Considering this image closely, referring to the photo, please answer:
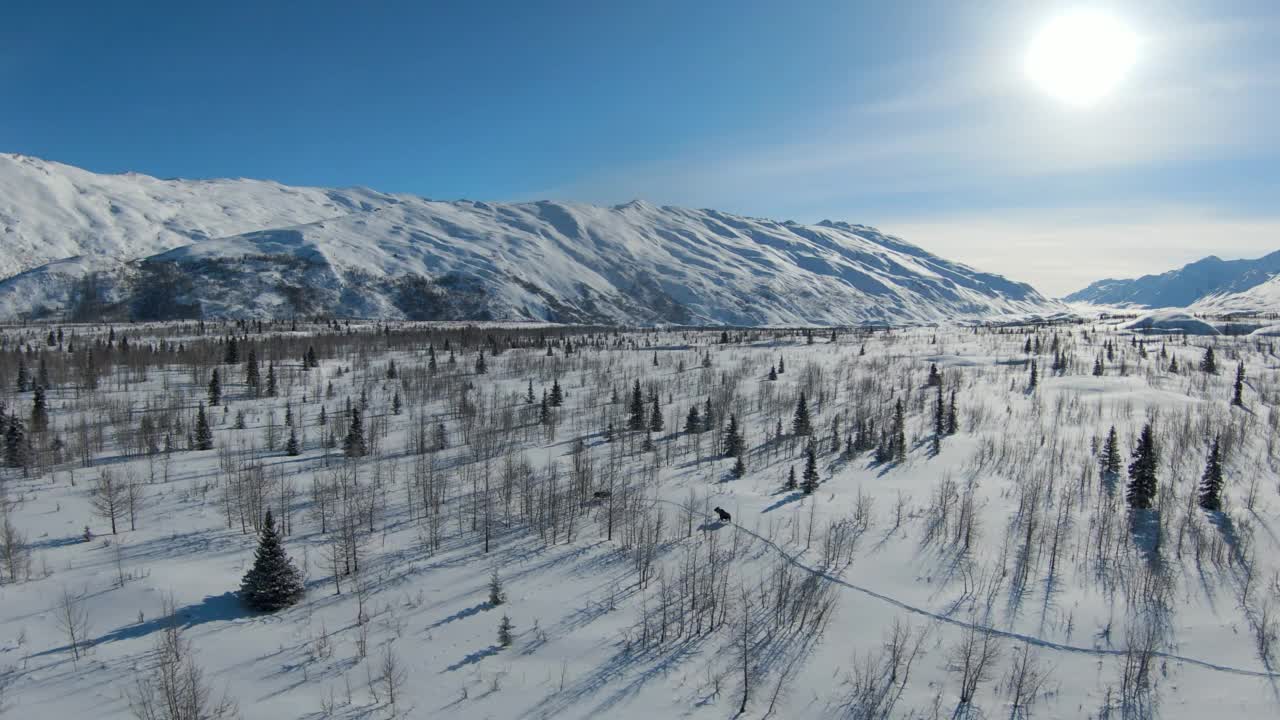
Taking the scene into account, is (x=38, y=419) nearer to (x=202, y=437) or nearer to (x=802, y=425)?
(x=202, y=437)

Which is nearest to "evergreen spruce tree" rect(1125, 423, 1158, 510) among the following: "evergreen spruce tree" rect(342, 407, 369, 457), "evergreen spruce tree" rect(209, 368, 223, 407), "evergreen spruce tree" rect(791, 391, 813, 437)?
"evergreen spruce tree" rect(791, 391, 813, 437)

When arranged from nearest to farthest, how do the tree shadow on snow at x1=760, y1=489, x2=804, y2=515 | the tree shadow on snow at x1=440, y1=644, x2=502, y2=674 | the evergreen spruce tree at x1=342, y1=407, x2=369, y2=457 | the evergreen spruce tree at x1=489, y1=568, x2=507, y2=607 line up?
the tree shadow on snow at x1=440, y1=644, x2=502, y2=674
the evergreen spruce tree at x1=489, y1=568, x2=507, y2=607
the tree shadow on snow at x1=760, y1=489, x2=804, y2=515
the evergreen spruce tree at x1=342, y1=407, x2=369, y2=457

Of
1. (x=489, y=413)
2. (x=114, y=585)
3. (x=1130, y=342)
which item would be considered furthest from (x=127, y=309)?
(x=1130, y=342)

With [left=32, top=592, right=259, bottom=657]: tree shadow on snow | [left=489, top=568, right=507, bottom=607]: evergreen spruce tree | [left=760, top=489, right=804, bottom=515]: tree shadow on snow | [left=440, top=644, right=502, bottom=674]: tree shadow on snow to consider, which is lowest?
[left=760, top=489, right=804, bottom=515]: tree shadow on snow

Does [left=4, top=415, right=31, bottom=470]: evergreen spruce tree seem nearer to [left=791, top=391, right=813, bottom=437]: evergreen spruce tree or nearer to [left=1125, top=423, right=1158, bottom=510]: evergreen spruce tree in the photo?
[left=791, top=391, right=813, bottom=437]: evergreen spruce tree

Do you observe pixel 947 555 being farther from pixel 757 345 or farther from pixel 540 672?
pixel 757 345

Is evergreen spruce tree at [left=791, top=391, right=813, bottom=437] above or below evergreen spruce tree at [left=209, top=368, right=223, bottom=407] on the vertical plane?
below
